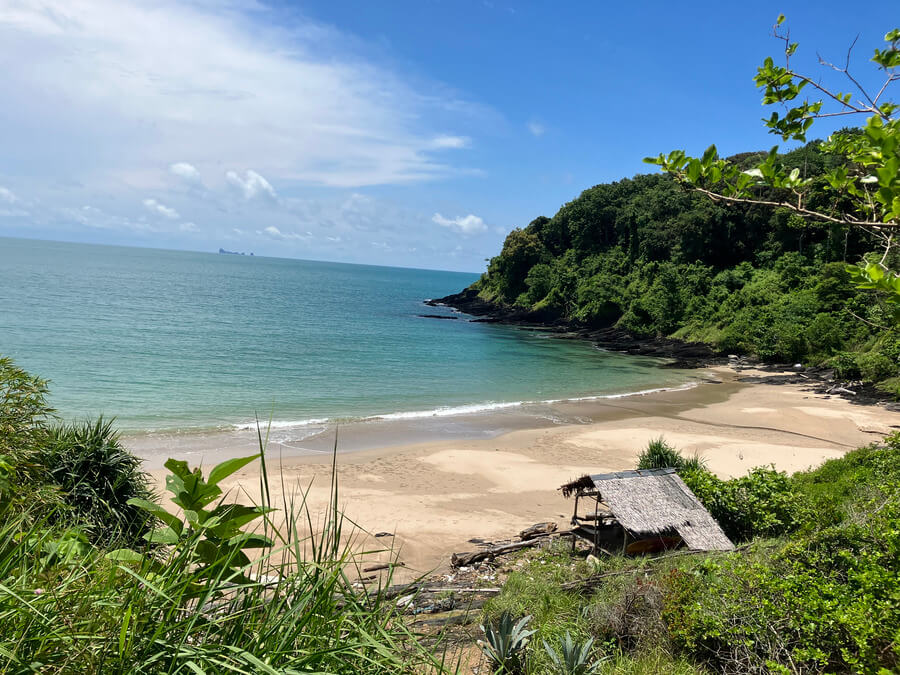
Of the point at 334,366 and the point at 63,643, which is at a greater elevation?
the point at 63,643

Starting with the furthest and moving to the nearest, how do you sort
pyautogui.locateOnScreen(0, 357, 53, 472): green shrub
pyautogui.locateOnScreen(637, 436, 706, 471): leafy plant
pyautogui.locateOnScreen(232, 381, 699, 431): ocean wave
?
pyautogui.locateOnScreen(232, 381, 699, 431): ocean wave → pyautogui.locateOnScreen(637, 436, 706, 471): leafy plant → pyautogui.locateOnScreen(0, 357, 53, 472): green shrub

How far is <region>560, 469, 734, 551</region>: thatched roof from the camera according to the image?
9788 millimetres

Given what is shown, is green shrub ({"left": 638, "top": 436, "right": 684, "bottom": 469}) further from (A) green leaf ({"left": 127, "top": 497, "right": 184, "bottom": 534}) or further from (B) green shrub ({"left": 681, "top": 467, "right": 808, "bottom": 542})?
(A) green leaf ({"left": 127, "top": 497, "right": 184, "bottom": 534})

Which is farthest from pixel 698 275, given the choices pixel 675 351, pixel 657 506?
pixel 657 506

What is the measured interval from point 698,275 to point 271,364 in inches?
1453

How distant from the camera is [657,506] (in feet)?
33.8

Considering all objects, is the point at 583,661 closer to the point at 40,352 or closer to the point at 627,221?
the point at 40,352

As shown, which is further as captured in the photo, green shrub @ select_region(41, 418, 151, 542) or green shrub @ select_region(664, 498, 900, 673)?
green shrub @ select_region(41, 418, 151, 542)

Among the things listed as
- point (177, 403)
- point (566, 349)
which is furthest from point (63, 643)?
point (566, 349)

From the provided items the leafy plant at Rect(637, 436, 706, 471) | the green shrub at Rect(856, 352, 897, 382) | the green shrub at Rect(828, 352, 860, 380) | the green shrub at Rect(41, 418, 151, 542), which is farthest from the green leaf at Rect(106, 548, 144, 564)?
the green shrub at Rect(828, 352, 860, 380)

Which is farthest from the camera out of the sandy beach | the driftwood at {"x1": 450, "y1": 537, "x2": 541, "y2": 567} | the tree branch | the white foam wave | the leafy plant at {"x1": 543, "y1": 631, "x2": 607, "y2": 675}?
the white foam wave

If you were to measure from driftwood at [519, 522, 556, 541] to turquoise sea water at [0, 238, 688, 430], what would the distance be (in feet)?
20.7

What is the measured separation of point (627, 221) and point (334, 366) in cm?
4144

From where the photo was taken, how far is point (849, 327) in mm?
34812
